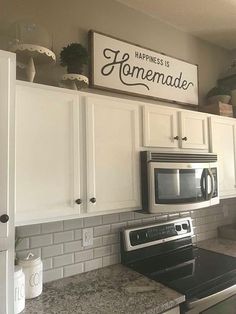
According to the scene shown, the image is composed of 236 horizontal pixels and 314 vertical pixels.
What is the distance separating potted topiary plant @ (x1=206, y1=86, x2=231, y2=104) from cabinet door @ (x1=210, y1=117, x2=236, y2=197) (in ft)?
0.84

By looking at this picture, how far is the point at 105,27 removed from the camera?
2045 mm

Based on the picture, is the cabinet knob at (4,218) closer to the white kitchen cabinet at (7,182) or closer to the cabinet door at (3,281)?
the white kitchen cabinet at (7,182)

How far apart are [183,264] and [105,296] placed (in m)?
0.74

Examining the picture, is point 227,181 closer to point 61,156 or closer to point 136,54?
point 136,54

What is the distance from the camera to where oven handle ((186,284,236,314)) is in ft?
4.72

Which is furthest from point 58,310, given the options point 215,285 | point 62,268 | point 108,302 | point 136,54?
point 136,54

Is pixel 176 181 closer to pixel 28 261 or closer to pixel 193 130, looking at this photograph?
pixel 193 130

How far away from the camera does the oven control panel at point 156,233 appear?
1945mm

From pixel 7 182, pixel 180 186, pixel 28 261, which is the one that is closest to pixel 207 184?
pixel 180 186

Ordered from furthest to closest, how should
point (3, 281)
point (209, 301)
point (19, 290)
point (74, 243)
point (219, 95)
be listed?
point (219, 95) → point (74, 243) → point (209, 301) → point (19, 290) → point (3, 281)

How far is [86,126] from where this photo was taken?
5.02 ft

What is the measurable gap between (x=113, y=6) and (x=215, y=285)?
2.14 metres

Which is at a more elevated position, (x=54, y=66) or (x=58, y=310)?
(x=54, y=66)

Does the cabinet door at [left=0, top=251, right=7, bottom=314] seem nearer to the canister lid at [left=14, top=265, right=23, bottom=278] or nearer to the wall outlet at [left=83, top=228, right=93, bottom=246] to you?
the canister lid at [left=14, top=265, right=23, bottom=278]
